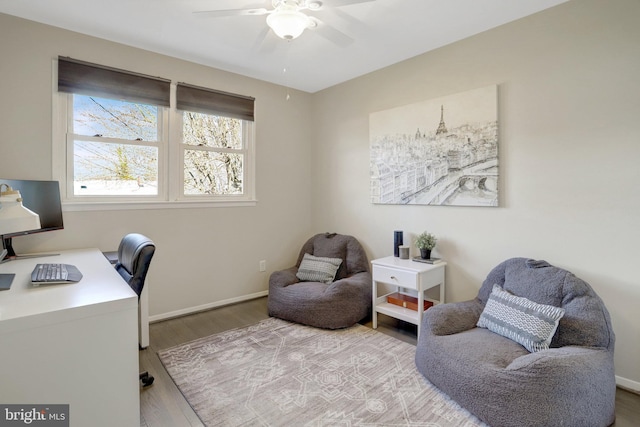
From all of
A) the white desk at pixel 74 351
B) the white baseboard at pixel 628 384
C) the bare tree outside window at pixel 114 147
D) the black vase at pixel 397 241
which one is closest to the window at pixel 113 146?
the bare tree outside window at pixel 114 147

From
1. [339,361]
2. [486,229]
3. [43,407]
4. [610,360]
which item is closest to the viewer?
[43,407]

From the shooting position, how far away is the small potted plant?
283 centimetres

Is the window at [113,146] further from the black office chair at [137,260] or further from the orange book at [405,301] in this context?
the orange book at [405,301]

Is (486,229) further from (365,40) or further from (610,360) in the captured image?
(365,40)

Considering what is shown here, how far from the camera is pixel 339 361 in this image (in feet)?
7.57

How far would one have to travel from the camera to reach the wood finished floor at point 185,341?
174cm

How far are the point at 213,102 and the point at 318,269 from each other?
207cm

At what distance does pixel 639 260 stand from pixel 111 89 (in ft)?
13.3

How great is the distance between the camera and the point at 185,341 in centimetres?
262

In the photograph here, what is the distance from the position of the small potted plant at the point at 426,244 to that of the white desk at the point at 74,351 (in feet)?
7.52

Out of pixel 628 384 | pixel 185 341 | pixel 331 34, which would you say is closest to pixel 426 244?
pixel 628 384

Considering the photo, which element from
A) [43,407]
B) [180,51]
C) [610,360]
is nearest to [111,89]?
[180,51]

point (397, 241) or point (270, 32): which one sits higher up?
point (270, 32)

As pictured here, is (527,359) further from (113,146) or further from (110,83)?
(110,83)
